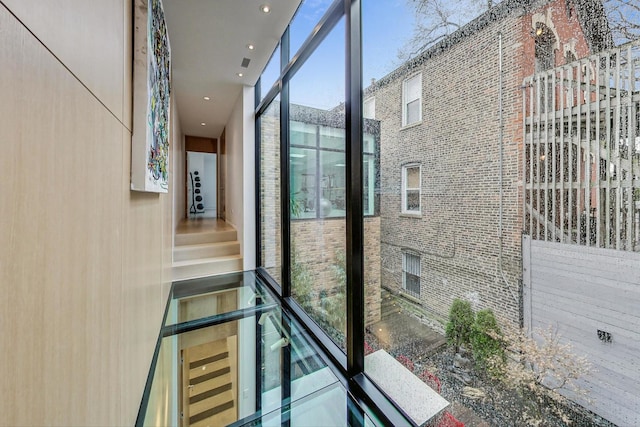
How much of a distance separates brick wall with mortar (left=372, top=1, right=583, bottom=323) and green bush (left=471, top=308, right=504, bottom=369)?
0.17ft

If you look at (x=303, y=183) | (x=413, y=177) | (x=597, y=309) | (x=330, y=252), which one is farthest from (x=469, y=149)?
(x=303, y=183)

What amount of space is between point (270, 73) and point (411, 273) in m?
3.38

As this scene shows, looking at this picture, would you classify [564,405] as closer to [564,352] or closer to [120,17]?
[564,352]

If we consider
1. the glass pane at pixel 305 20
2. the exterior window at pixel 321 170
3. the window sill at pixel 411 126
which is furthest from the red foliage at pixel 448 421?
the glass pane at pixel 305 20

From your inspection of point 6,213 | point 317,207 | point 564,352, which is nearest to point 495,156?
point 564,352

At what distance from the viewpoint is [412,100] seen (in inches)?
56.2

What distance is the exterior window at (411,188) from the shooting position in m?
1.40

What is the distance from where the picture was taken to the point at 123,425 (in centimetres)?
125

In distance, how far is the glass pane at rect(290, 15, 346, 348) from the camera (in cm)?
213

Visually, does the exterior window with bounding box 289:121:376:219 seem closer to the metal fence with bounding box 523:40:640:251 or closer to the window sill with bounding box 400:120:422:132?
the window sill with bounding box 400:120:422:132

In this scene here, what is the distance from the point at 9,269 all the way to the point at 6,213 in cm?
11

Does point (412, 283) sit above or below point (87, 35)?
below

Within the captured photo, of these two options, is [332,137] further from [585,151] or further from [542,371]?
[542,371]

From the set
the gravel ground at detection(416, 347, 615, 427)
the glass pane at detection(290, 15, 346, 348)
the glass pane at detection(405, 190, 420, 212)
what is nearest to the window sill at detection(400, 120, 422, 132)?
the glass pane at detection(405, 190, 420, 212)
